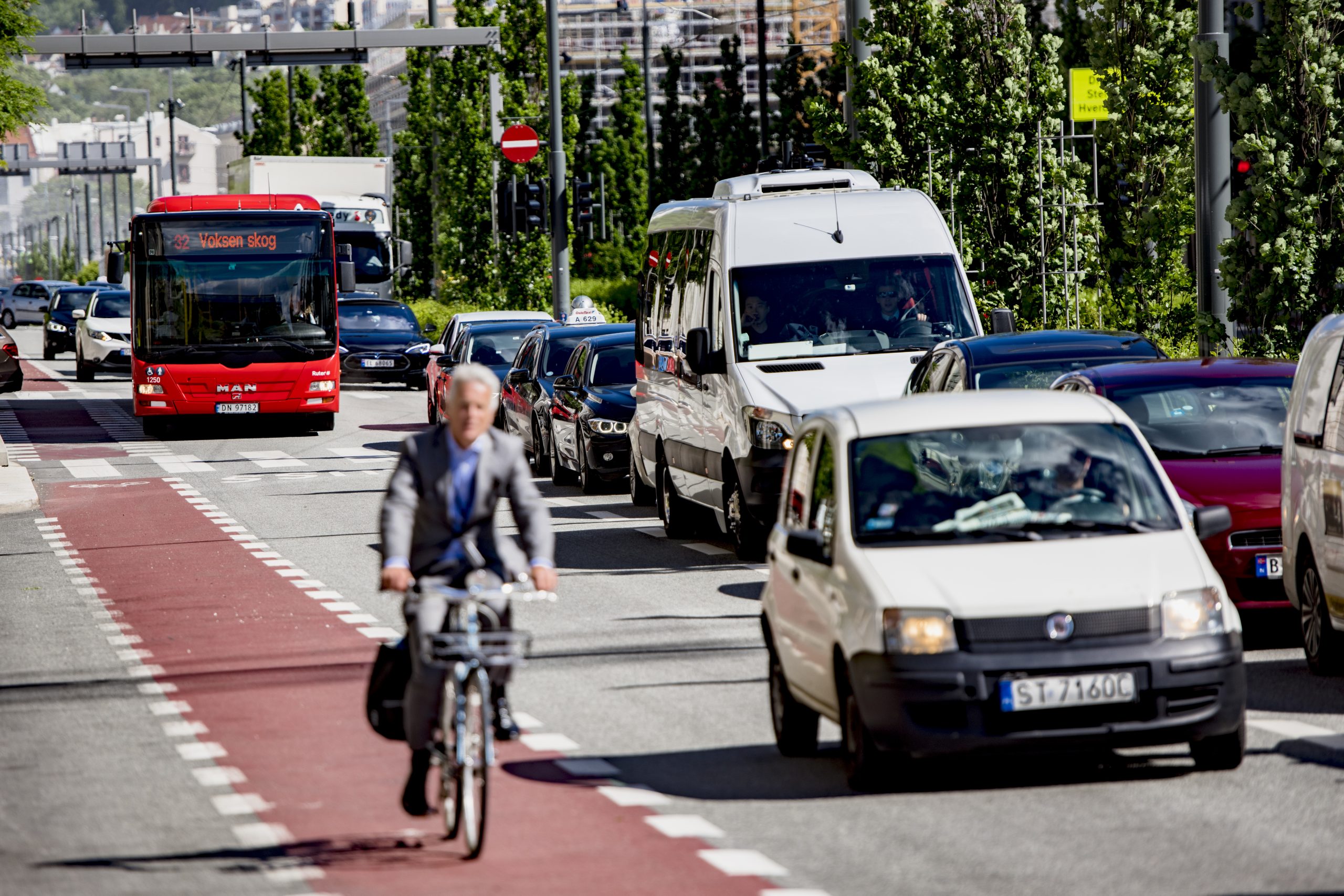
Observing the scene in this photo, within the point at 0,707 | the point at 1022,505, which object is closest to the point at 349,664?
the point at 0,707

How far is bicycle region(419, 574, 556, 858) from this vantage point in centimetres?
771

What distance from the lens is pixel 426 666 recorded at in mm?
7875

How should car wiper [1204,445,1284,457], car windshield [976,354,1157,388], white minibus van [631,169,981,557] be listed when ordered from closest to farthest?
car wiper [1204,445,1284,457], car windshield [976,354,1157,388], white minibus van [631,169,981,557]

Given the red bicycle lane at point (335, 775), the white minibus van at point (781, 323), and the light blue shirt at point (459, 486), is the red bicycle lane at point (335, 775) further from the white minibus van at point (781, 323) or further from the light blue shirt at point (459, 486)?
the white minibus van at point (781, 323)

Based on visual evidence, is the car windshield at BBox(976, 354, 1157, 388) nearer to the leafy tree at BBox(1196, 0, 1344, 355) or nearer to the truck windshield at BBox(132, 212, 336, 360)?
the leafy tree at BBox(1196, 0, 1344, 355)

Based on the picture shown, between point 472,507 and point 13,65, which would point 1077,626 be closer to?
point 472,507

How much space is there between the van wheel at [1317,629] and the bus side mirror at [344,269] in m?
23.2

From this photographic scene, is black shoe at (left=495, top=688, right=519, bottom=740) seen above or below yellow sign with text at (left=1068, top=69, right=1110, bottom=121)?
below

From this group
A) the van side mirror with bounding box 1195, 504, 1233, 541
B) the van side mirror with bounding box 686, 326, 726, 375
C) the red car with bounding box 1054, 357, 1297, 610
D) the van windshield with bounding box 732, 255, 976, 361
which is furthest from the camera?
the van windshield with bounding box 732, 255, 976, 361

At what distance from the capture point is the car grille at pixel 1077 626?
849cm

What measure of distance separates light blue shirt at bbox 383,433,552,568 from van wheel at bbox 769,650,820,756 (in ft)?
6.01

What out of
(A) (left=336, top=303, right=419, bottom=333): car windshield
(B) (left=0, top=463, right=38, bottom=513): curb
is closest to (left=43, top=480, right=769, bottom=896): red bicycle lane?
(B) (left=0, top=463, right=38, bottom=513): curb

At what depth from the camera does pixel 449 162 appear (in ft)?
197

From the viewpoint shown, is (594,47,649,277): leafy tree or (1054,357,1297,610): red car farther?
(594,47,649,277): leafy tree
